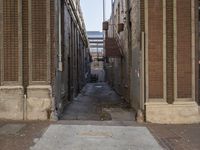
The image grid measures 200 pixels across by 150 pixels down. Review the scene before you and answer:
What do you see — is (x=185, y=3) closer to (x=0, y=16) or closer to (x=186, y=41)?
(x=186, y=41)

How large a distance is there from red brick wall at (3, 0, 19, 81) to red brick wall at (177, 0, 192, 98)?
17.4ft

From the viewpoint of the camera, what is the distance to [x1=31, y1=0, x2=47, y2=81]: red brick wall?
45.3 ft

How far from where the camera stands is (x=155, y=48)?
1396cm

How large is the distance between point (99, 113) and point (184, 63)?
4.17 metres

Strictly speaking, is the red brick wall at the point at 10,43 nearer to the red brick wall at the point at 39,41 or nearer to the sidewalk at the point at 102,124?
the red brick wall at the point at 39,41

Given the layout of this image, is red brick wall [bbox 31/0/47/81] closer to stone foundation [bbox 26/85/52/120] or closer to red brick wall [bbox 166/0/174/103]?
stone foundation [bbox 26/85/52/120]

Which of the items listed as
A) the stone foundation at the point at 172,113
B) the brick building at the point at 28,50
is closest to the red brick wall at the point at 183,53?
the stone foundation at the point at 172,113

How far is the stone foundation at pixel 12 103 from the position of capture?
13617 mm

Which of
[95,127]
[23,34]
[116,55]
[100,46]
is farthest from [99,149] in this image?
[100,46]

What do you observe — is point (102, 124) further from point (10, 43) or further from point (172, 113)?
point (10, 43)

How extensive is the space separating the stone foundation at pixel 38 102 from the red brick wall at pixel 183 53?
4.28 m

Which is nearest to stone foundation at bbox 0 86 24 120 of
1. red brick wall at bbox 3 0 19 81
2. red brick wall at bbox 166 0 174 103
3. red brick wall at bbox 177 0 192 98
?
red brick wall at bbox 3 0 19 81

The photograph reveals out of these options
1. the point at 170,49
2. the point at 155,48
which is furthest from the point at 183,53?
the point at 155,48

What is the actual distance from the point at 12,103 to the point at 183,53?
5.79m
